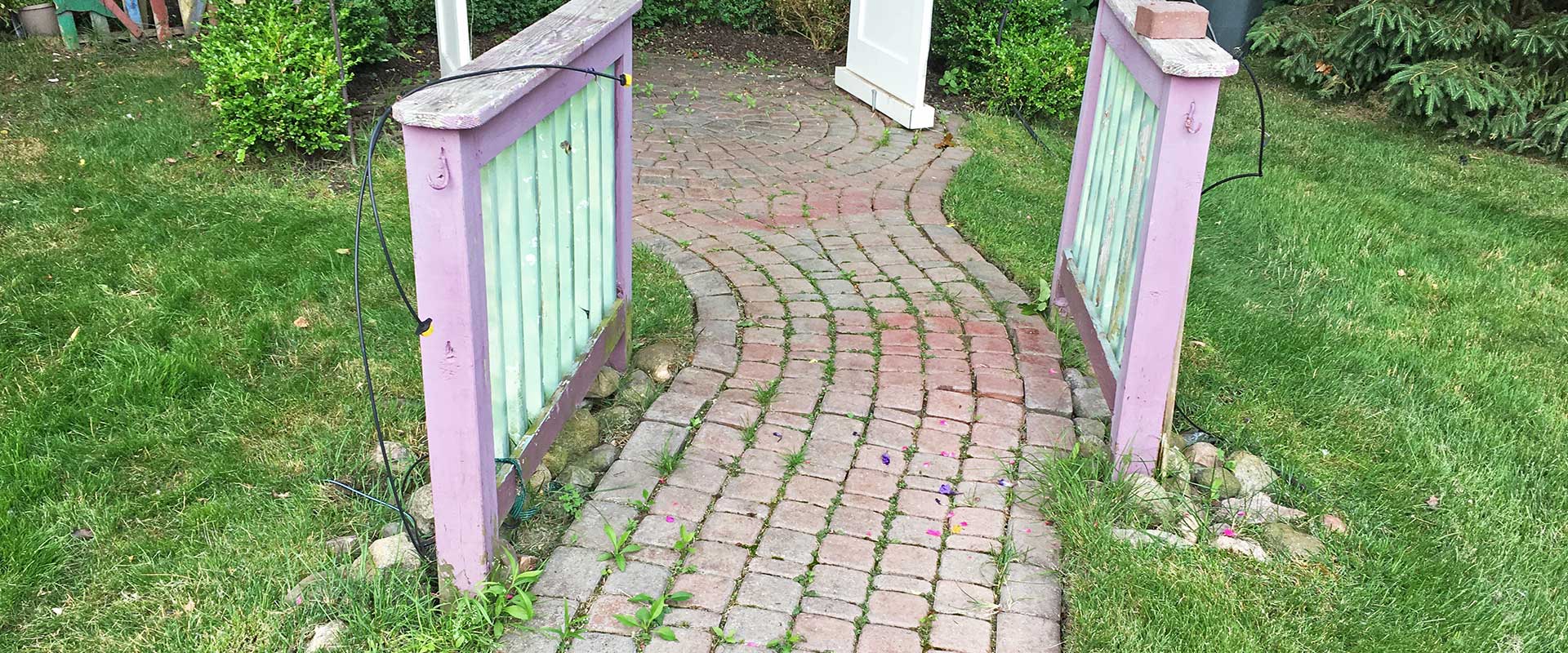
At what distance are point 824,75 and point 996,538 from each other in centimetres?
569

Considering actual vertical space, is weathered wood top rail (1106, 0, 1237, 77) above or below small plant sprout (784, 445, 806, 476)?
above

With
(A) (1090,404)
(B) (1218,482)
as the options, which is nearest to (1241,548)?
(B) (1218,482)

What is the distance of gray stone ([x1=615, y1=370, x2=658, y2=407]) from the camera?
3807 millimetres

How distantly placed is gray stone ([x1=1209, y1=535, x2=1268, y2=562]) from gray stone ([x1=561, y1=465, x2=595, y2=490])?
169 centimetres

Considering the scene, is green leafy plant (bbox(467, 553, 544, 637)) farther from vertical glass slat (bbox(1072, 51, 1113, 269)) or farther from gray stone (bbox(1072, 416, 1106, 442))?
vertical glass slat (bbox(1072, 51, 1113, 269))

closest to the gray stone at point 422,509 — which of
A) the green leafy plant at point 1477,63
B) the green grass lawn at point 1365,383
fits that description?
the green grass lawn at point 1365,383

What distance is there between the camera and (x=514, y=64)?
2.76m

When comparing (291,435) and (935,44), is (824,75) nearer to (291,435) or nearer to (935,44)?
(935,44)

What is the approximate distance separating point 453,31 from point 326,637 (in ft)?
13.6

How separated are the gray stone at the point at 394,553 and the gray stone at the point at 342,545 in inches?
2.6

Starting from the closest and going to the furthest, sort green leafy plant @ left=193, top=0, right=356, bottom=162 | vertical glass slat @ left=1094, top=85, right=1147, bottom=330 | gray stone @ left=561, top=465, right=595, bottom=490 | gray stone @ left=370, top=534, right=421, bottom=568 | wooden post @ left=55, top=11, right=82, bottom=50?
1. gray stone @ left=370, top=534, right=421, bottom=568
2. gray stone @ left=561, top=465, right=595, bottom=490
3. vertical glass slat @ left=1094, top=85, right=1147, bottom=330
4. green leafy plant @ left=193, top=0, right=356, bottom=162
5. wooden post @ left=55, top=11, right=82, bottom=50

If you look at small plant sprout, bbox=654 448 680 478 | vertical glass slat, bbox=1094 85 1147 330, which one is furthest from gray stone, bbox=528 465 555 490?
vertical glass slat, bbox=1094 85 1147 330

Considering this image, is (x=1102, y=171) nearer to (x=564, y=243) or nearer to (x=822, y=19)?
(x=564, y=243)

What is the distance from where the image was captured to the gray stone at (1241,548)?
3.10 meters
